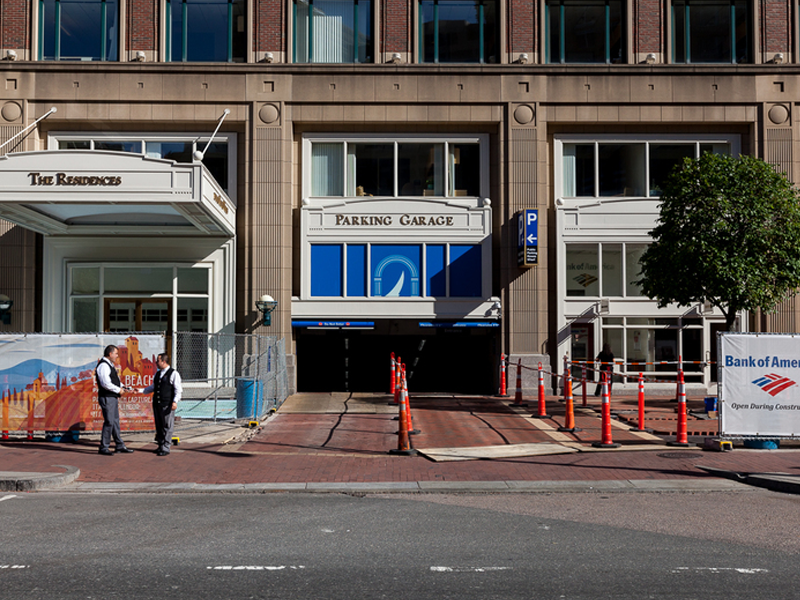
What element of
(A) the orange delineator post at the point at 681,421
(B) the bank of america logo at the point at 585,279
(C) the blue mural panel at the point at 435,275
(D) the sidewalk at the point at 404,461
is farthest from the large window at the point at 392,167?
(A) the orange delineator post at the point at 681,421

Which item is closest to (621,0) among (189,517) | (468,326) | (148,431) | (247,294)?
(468,326)

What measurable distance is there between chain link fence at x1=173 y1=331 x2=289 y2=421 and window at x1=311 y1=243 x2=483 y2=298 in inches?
108

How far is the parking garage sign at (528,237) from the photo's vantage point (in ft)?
68.6

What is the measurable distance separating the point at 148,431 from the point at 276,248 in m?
9.12

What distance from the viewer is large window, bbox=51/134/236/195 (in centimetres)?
2194

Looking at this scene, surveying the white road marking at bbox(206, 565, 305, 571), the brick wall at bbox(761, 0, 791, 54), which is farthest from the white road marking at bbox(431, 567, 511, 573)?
the brick wall at bbox(761, 0, 791, 54)

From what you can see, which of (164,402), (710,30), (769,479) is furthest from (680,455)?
(710,30)

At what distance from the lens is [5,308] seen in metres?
21.0

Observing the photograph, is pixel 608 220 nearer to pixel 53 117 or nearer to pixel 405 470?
pixel 405 470

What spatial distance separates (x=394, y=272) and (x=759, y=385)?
1171 centimetres

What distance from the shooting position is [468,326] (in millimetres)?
21859

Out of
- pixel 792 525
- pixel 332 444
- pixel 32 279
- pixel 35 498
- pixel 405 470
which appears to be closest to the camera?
pixel 792 525

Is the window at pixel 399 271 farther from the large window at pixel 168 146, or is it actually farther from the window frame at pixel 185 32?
the window frame at pixel 185 32

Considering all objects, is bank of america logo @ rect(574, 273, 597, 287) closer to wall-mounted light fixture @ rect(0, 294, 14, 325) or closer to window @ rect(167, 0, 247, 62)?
window @ rect(167, 0, 247, 62)
